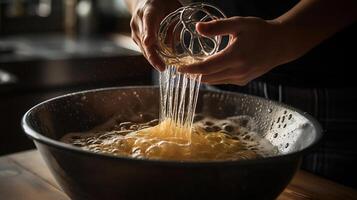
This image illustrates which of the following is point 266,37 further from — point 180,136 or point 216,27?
point 180,136

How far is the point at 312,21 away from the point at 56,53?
1.76m

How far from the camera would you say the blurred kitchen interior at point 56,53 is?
86.1 inches

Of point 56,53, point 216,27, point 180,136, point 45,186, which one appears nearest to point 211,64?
point 216,27

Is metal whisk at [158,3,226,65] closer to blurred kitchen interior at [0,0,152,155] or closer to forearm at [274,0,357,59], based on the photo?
forearm at [274,0,357,59]

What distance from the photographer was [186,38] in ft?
3.19

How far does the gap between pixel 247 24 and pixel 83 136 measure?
0.37 metres

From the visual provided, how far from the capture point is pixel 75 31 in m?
3.10

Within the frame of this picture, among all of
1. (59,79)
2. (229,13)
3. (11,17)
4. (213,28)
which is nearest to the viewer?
(213,28)

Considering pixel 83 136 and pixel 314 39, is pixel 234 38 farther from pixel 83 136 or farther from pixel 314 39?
pixel 83 136

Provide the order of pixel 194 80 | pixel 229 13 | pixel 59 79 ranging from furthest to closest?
1. pixel 59 79
2. pixel 229 13
3. pixel 194 80

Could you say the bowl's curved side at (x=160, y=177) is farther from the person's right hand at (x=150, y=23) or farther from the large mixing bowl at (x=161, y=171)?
the person's right hand at (x=150, y=23)

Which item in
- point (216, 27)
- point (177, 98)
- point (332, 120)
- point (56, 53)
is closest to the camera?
point (216, 27)

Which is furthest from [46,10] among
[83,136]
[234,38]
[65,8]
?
[234,38]

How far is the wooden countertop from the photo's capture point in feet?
2.99
